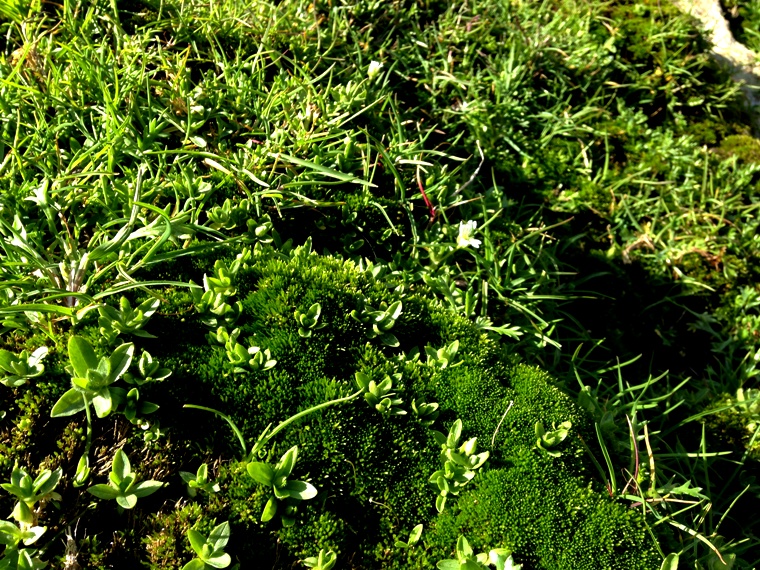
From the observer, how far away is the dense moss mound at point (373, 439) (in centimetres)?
175

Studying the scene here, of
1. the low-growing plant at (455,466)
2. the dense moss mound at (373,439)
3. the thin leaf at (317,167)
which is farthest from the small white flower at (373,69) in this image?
the low-growing plant at (455,466)

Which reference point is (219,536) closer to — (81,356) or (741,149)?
(81,356)

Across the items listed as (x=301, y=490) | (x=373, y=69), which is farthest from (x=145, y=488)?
(x=373, y=69)

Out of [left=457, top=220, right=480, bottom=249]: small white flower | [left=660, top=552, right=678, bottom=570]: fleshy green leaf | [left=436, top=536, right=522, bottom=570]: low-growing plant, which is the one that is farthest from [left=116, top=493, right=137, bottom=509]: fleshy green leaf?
[left=457, top=220, right=480, bottom=249]: small white flower

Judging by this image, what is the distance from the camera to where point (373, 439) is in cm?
189

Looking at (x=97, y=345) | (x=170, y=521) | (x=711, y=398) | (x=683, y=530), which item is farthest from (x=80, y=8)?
(x=711, y=398)

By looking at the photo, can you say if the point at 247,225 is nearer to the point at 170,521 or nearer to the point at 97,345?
the point at 97,345

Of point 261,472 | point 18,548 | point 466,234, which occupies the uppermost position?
point 466,234

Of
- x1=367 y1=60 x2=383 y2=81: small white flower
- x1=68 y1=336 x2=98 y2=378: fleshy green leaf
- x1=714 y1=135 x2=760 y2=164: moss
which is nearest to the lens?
x1=68 y1=336 x2=98 y2=378: fleshy green leaf

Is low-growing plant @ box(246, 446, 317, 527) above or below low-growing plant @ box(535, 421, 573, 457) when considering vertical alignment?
below

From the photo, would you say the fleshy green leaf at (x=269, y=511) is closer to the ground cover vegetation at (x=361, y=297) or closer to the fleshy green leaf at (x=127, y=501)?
the ground cover vegetation at (x=361, y=297)

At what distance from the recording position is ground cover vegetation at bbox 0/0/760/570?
170cm

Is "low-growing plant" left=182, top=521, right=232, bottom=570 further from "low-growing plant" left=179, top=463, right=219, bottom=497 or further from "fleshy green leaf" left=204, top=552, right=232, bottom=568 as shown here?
"low-growing plant" left=179, top=463, right=219, bottom=497

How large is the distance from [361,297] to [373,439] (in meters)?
0.54
